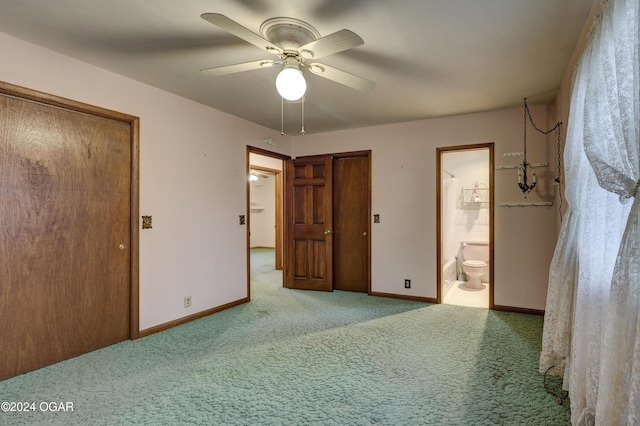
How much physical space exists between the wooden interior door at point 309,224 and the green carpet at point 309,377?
1.44 m

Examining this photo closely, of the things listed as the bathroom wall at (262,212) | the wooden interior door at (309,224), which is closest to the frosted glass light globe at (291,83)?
the wooden interior door at (309,224)

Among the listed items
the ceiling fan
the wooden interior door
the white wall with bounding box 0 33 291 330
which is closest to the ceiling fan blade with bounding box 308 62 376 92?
the ceiling fan

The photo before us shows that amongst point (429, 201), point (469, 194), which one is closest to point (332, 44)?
point (429, 201)

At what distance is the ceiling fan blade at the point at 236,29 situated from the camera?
162cm

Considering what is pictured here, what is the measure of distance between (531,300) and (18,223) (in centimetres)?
496

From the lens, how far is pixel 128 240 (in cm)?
306

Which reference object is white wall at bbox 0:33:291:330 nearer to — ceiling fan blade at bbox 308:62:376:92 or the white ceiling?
the white ceiling

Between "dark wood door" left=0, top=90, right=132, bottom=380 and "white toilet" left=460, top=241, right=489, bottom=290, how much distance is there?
471 centimetres

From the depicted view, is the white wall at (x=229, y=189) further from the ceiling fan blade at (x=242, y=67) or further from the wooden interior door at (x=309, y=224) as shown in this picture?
the ceiling fan blade at (x=242, y=67)

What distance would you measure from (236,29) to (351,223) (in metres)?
3.49

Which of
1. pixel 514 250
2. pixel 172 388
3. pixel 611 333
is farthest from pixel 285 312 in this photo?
pixel 611 333

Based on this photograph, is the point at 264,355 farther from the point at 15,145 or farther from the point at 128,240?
the point at 15,145

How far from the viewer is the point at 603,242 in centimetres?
175

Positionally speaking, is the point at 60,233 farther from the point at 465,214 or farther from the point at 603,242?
the point at 465,214
